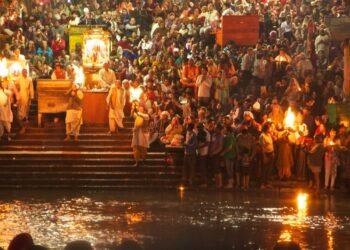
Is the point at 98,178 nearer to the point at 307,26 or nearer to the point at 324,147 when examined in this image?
the point at 324,147

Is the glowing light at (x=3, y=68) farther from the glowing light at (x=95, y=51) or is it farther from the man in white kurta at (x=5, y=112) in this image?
the glowing light at (x=95, y=51)

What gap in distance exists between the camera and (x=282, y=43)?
31.5m

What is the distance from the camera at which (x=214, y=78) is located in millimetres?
27688

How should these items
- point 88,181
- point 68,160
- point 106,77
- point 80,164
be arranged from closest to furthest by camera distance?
point 88,181 < point 80,164 < point 68,160 < point 106,77

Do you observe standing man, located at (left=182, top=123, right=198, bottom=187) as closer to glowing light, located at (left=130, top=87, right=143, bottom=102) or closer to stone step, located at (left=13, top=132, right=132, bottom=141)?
stone step, located at (left=13, top=132, right=132, bottom=141)

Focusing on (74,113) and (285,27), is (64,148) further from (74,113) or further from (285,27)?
(285,27)

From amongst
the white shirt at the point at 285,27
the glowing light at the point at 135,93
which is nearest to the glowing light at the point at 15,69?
the glowing light at the point at 135,93

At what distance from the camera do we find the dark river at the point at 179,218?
651 inches

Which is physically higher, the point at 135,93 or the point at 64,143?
the point at 135,93

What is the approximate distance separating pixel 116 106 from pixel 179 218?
7809mm

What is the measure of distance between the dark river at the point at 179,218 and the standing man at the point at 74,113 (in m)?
3.09

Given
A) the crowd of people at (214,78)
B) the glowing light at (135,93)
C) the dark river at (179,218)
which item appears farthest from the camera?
the glowing light at (135,93)

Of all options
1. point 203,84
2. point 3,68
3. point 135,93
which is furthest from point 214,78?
point 3,68

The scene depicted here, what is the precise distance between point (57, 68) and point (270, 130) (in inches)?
298
